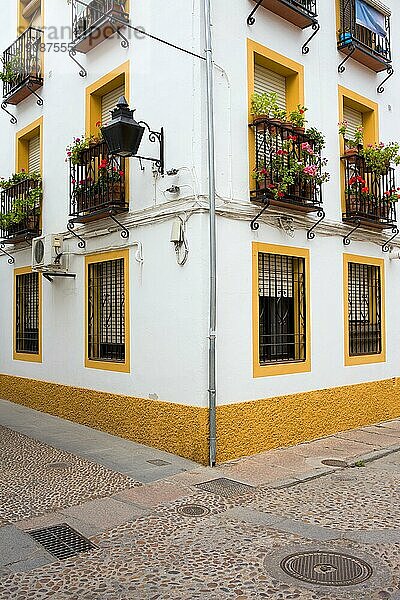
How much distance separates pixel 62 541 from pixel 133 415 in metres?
3.77

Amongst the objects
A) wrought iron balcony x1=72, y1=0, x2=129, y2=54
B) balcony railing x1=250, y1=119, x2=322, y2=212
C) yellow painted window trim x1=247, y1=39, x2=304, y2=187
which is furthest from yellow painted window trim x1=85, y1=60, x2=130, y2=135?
balcony railing x1=250, y1=119, x2=322, y2=212

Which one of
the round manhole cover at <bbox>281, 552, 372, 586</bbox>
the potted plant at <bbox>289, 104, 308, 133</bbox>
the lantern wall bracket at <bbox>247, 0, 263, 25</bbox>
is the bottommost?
the round manhole cover at <bbox>281, 552, 372, 586</bbox>

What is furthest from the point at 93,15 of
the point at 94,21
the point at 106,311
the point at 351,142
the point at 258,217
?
the point at 106,311

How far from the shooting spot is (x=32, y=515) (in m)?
6.33

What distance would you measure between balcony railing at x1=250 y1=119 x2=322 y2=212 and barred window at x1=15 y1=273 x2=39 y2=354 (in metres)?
5.69

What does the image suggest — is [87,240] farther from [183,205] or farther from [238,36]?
[238,36]

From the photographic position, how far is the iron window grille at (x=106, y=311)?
395 inches

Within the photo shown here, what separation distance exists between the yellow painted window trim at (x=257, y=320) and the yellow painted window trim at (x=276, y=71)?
998 mm

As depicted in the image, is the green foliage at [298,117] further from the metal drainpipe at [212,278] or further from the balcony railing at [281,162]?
the metal drainpipe at [212,278]

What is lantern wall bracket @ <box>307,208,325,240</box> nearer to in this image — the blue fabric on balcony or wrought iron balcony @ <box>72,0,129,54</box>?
the blue fabric on balcony

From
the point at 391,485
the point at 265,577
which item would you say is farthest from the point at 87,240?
the point at 265,577

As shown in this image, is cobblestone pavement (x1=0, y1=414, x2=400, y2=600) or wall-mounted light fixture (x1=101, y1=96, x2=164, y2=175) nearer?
cobblestone pavement (x1=0, y1=414, x2=400, y2=600)

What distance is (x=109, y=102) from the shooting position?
10.5 m

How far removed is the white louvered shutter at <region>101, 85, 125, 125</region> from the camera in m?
10.2
